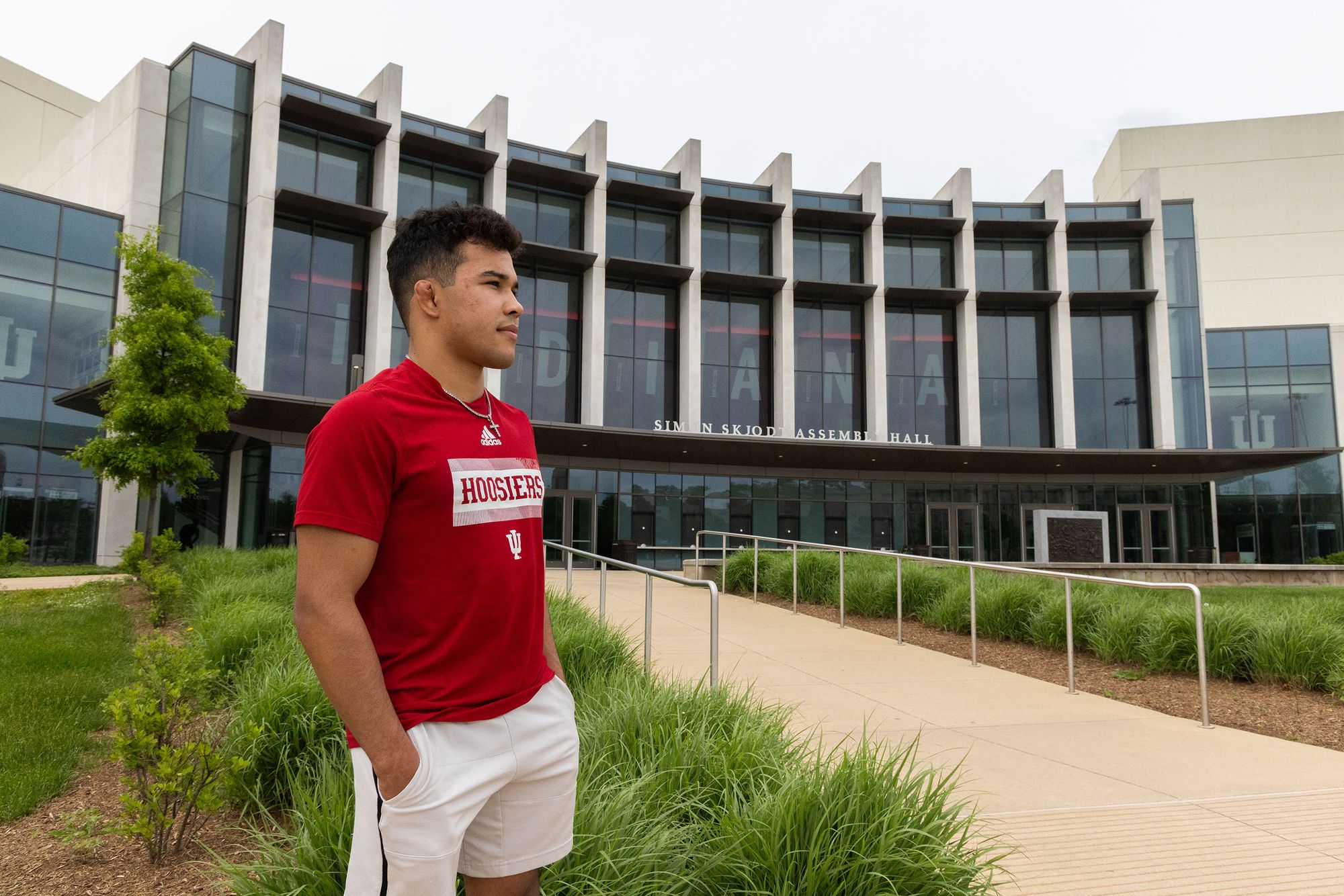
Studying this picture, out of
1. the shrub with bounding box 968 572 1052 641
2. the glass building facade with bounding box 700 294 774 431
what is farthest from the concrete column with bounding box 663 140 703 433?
the shrub with bounding box 968 572 1052 641

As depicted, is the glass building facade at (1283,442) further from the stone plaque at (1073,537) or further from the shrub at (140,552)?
the shrub at (140,552)

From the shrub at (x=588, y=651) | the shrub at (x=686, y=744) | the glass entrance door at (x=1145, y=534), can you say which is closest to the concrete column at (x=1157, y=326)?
the glass entrance door at (x=1145, y=534)

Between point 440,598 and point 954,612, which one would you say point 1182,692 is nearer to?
point 954,612

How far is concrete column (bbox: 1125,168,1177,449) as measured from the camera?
3036 cm

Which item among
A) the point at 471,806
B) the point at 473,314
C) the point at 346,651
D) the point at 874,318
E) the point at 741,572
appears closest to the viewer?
the point at 346,651

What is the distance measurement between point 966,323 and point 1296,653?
24256 mm

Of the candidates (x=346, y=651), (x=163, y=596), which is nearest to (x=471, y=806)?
(x=346, y=651)

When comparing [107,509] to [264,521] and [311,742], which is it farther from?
[311,742]

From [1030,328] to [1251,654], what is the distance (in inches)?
1030

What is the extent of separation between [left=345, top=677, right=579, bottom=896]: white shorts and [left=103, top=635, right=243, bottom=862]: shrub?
95.2 inches

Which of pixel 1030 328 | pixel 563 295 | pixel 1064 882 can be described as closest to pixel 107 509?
pixel 563 295

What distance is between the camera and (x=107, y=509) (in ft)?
71.0

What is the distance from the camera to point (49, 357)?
22.3m

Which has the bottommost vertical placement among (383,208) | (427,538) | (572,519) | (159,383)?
(572,519)
